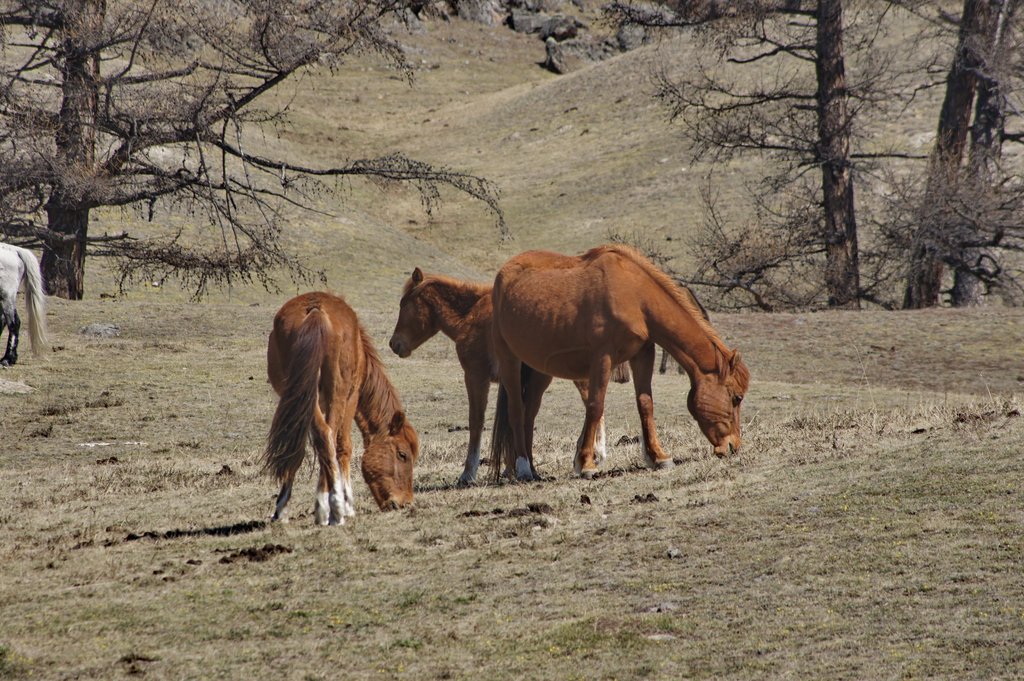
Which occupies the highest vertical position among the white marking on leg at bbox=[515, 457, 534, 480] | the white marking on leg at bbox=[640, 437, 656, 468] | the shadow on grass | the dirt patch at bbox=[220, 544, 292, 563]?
the white marking on leg at bbox=[640, 437, 656, 468]

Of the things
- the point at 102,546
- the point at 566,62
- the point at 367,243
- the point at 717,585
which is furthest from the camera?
the point at 566,62

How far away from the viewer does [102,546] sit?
916cm

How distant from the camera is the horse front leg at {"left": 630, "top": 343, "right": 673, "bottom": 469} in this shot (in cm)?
1107

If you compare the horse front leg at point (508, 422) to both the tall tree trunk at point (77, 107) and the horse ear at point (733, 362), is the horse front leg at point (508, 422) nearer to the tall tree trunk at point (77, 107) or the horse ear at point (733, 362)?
the horse ear at point (733, 362)

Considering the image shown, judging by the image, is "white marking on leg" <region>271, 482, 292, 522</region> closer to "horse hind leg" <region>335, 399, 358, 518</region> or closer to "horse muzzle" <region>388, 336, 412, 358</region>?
"horse hind leg" <region>335, 399, 358, 518</region>

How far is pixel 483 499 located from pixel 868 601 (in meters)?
4.14

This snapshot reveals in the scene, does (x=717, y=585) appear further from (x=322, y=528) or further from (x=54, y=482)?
(x=54, y=482)

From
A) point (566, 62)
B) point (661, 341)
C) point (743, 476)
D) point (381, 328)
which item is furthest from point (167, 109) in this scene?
point (566, 62)

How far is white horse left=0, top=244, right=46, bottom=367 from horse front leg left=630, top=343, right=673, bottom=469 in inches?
434

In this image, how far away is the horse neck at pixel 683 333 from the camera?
11.0 meters

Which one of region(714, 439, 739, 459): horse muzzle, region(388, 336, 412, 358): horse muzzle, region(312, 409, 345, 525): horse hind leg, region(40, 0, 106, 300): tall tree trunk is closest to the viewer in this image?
region(312, 409, 345, 525): horse hind leg

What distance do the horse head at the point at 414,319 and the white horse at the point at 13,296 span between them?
846 cm

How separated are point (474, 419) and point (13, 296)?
10.4m

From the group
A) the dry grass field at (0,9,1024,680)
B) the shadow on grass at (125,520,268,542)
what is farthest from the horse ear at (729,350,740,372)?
the shadow on grass at (125,520,268,542)
